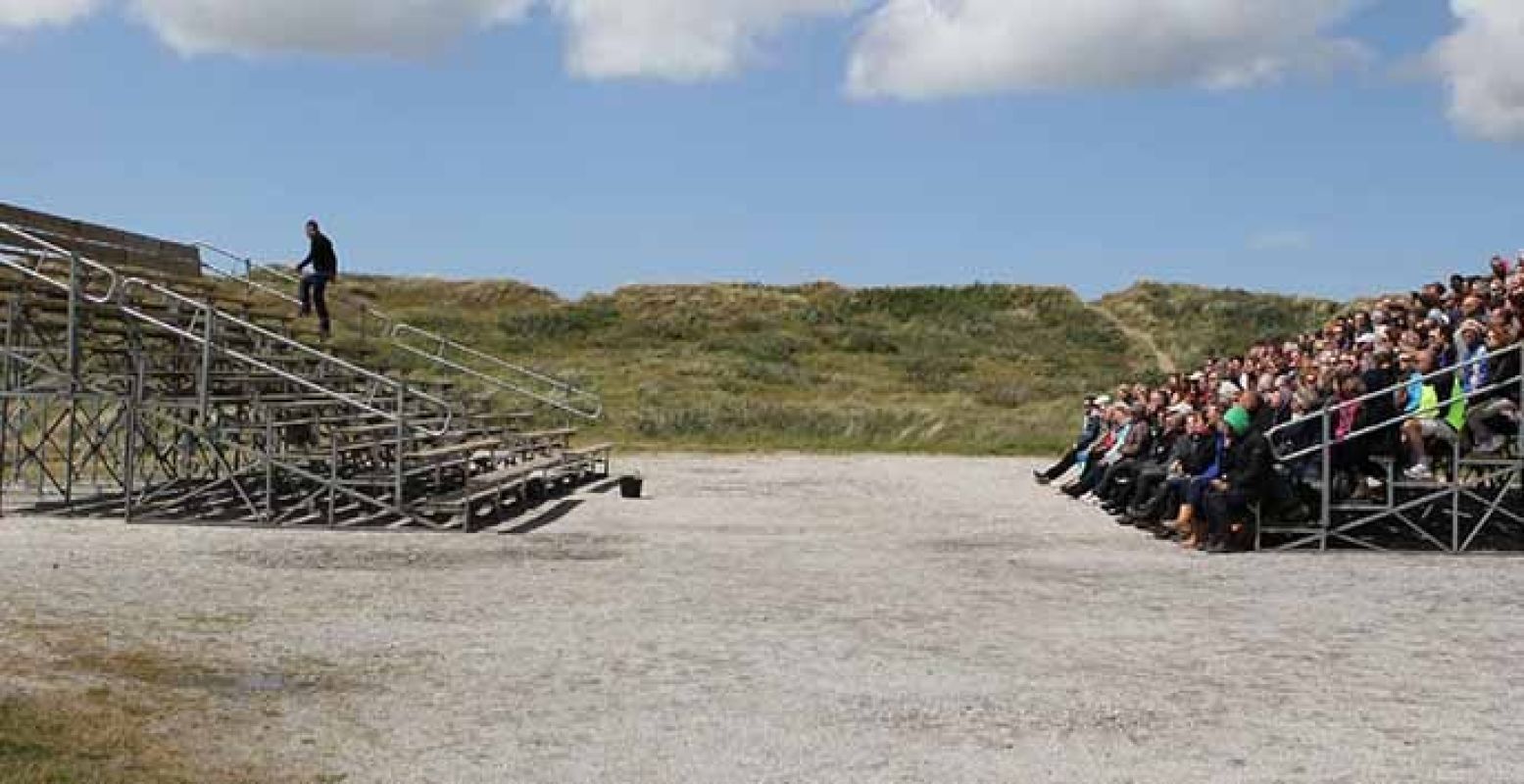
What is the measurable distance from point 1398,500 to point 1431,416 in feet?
3.13

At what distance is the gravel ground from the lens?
23.8ft

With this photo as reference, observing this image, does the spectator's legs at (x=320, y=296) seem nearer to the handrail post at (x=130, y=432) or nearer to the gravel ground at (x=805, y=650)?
the handrail post at (x=130, y=432)

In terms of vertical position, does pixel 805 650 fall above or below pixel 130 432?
below

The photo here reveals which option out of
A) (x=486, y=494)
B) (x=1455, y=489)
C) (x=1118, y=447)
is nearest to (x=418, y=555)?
(x=486, y=494)

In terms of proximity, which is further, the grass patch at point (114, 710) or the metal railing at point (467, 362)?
the metal railing at point (467, 362)

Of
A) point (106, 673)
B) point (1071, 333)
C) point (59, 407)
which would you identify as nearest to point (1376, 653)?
point (106, 673)

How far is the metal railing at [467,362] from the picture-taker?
24203mm

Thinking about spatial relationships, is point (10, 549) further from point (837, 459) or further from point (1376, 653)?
point (837, 459)

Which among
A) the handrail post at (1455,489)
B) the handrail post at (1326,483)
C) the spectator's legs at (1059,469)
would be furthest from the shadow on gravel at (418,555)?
the spectator's legs at (1059,469)

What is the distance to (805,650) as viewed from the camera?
32.2 ft

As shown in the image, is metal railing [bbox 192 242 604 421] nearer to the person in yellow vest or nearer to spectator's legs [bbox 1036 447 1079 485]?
spectator's legs [bbox 1036 447 1079 485]

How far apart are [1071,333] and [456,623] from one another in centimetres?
6085

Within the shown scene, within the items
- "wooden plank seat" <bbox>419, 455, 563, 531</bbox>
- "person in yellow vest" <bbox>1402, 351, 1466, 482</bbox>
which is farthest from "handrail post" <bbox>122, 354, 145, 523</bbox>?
"person in yellow vest" <bbox>1402, 351, 1466, 482</bbox>

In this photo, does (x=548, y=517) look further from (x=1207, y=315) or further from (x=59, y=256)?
(x=1207, y=315)
